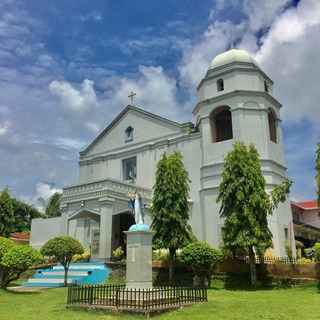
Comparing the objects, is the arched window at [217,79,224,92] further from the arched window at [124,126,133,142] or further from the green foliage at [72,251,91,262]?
the green foliage at [72,251,91,262]

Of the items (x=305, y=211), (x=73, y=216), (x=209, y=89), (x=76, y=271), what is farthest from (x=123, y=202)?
(x=305, y=211)

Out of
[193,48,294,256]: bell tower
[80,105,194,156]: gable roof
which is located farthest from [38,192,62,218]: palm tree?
[193,48,294,256]: bell tower

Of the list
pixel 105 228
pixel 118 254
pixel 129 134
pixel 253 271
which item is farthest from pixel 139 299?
pixel 129 134

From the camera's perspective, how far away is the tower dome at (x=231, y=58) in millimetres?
24708

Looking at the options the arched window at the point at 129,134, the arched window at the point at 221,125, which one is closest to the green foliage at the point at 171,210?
the arched window at the point at 221,125

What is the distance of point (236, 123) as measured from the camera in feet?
76.4

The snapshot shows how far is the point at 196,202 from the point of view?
79.3 ft

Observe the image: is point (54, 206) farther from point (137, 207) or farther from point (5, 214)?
point (137, 207)

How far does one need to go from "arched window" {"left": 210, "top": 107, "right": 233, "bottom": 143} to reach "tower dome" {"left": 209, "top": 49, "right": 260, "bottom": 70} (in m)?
3.27

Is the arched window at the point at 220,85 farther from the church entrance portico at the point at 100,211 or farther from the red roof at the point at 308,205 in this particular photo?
the red roof at the point at 308,205

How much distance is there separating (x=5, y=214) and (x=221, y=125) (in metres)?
18.3

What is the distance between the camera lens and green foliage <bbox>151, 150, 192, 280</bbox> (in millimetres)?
18938

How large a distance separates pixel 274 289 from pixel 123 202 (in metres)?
10.8

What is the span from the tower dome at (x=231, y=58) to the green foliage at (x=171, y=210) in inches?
350
